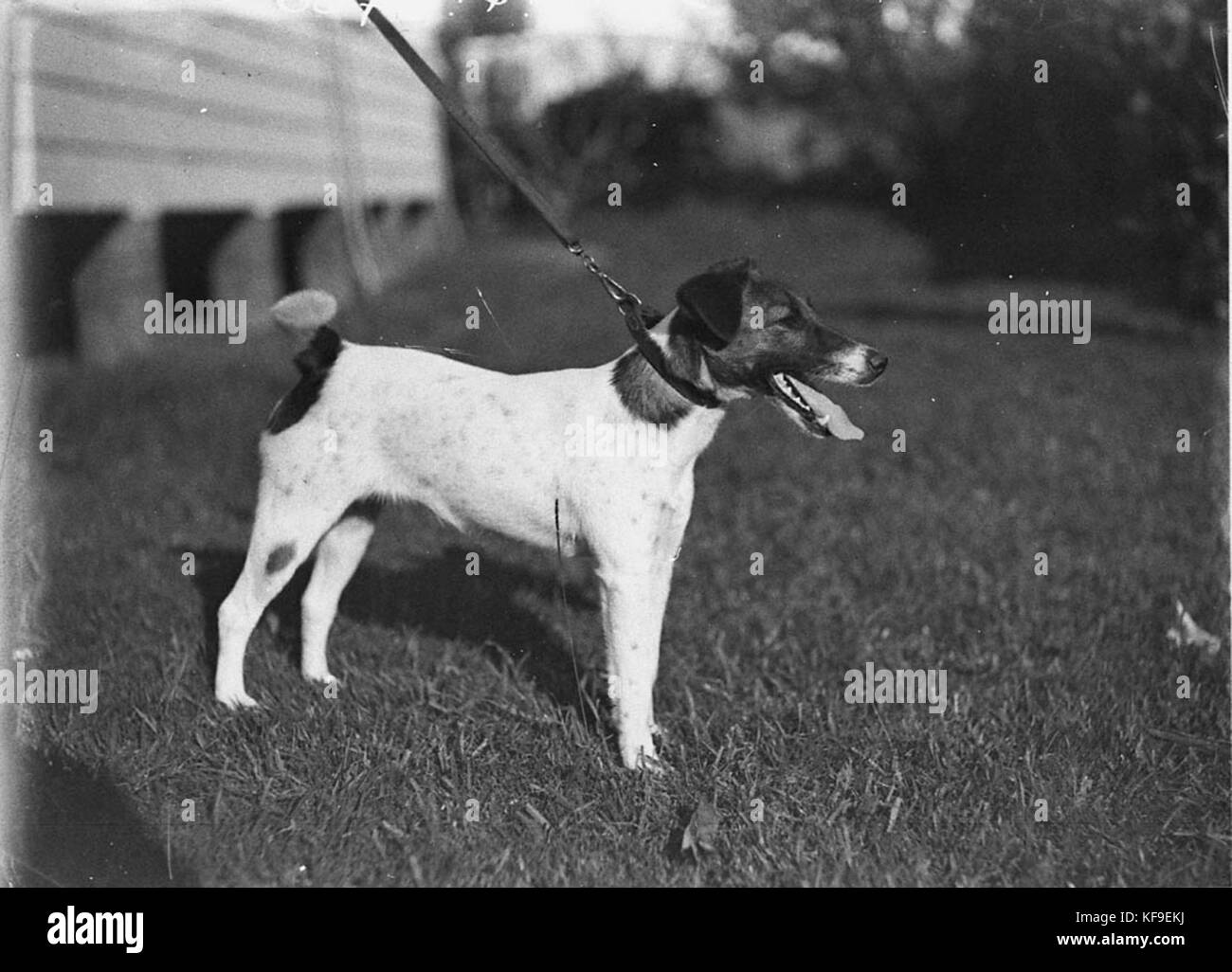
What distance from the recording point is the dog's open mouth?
3.76 meters

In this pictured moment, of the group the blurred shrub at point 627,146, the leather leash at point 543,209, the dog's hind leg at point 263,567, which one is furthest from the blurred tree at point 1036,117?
the dog's hind leg at point 263,567

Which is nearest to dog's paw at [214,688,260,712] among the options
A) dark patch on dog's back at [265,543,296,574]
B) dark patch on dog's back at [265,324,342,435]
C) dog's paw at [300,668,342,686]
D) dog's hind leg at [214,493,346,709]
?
dog's hind leg at [214,493,346,709]

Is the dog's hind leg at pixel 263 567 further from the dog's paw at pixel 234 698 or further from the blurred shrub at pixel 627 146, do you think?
the blurred shrub at pixel 627 146

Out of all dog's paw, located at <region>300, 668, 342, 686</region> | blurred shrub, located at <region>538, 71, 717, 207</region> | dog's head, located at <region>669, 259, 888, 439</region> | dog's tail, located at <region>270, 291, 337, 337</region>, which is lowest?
dog's paw, located at <region>300, 668, 342, 686</region>

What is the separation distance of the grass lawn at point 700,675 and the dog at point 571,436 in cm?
40

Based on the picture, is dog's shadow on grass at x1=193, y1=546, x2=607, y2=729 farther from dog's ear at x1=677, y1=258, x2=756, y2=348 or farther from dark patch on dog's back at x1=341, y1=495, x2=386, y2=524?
dog's ear at x1=677, y1=258, x2=756, y2=348

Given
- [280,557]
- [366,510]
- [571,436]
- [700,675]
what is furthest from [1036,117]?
[280,557]

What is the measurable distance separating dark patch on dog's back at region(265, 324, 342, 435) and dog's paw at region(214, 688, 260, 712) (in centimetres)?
80

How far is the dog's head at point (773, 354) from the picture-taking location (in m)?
3.75

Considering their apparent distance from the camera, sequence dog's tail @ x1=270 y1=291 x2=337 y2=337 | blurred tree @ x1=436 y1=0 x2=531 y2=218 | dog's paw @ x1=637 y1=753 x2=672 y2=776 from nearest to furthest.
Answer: dog's paw @ x1=637 y1=753 x2=672 y2=776 → dog's tail @ x1=270 y1=291 x2=337 y2=337 → blurred tree @ x1=436 y1=0 x2=531 y2=218

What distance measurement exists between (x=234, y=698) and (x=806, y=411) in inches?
75.0

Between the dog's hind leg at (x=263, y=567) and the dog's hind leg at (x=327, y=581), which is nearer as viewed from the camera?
the dog's hind leg at (x=263, y=567)

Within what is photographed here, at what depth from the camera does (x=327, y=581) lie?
449 centimetres
